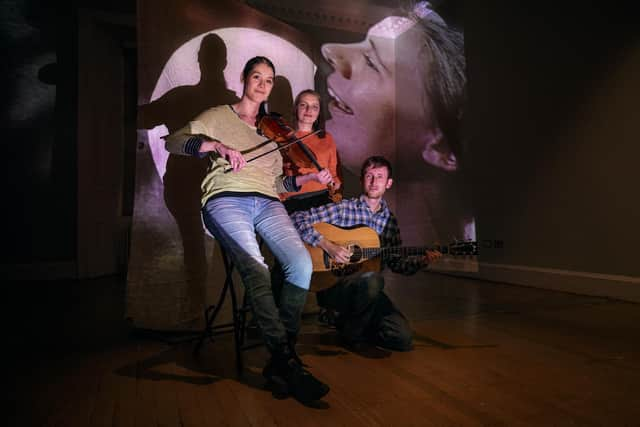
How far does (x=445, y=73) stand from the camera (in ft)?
14.9

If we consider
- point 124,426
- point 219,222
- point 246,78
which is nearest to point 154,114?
point 246,78

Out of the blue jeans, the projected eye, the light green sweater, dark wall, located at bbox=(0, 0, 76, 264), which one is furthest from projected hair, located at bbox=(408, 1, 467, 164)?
dark wall, located at bbox=(0, 0, 76, 264)

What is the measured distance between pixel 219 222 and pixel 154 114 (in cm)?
105

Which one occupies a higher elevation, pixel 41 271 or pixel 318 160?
pixel 318 160

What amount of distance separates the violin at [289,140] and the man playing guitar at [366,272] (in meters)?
0.12

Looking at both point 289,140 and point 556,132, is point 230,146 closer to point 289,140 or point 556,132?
point 289,140

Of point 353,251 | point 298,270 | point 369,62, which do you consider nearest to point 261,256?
point 298,270

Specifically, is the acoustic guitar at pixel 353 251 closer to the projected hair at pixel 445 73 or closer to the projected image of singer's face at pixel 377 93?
the projected hair at pixel 445 73

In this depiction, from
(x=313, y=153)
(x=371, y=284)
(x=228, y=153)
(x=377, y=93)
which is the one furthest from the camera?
(x=377, y=93)

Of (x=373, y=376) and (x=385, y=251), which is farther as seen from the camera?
(x=385, y=251)

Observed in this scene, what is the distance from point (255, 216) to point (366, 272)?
2.16 ft

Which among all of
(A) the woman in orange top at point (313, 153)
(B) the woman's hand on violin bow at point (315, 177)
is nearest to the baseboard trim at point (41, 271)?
(A) the woman in orange top at point (313, 153)

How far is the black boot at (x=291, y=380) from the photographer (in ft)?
4.10

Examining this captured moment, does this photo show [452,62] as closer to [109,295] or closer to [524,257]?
[524,257]
